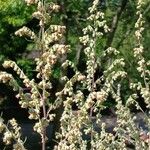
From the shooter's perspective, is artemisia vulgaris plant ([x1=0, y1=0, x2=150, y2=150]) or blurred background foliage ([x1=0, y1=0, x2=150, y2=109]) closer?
artemisia vulgaris plant ([x1=0, y1=0, x2=150, y2=150])

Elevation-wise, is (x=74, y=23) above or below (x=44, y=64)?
above

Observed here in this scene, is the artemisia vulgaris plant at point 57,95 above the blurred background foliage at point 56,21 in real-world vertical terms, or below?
below

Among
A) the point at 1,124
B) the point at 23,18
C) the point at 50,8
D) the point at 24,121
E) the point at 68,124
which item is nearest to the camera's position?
the point at 1,124

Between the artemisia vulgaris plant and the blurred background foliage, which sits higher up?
the blurred background foliage

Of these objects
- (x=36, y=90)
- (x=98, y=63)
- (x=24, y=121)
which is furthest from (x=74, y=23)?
(x=36, y=90)

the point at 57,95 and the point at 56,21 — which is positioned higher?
the point at 56,21

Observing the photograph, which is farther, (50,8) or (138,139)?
(138,139)

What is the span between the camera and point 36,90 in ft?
10.5

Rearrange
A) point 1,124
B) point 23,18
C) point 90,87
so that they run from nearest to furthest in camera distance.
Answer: point 1,124 → point 90,87 → point 23,18

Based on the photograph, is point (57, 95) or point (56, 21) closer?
point (57, 95)

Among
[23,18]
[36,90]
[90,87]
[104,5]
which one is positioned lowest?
[36,90]

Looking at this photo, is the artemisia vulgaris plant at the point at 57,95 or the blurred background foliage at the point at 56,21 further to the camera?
the blurred background foliage at the point at 56,21

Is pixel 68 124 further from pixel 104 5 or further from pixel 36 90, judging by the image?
pixel 104 5

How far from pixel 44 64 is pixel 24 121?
18.6 metres
